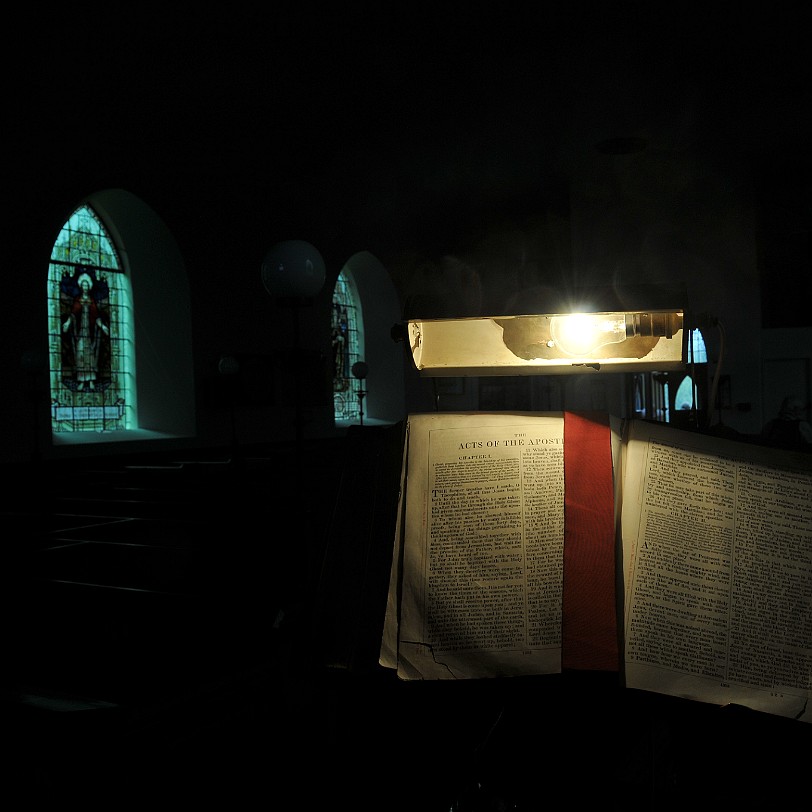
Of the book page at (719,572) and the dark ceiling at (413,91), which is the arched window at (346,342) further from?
the book page at (719,572)

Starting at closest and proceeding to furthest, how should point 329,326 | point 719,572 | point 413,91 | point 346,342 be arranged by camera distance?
point 719,572 < point 413,91 < point 329,326 < point 346,342

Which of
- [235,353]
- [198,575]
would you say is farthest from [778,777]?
[235,353]

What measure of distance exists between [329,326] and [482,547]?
1179 centimetres

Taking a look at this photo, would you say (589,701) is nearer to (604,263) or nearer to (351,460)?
(351,460)

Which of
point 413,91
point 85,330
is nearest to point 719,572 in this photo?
point 413,91

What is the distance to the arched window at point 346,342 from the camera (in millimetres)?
13789

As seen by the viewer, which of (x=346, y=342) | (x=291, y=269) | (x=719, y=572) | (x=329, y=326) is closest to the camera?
(x=719, y=572)

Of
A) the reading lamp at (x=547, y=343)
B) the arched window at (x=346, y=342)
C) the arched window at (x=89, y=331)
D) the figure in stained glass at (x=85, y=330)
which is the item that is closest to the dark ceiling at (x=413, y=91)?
the arched window at (x=89, y=331)

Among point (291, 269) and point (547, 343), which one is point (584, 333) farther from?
point (291, 269)

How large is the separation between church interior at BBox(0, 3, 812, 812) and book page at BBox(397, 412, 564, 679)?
40mm

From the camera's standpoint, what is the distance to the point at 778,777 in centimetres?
129

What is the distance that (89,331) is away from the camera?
10.2 meters

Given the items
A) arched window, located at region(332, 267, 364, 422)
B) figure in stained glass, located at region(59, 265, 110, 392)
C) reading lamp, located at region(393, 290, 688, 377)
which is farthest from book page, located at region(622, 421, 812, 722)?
arched window, located at region(332, 267, 364, 422)

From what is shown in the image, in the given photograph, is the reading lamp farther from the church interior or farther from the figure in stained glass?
the figure in stained glass
